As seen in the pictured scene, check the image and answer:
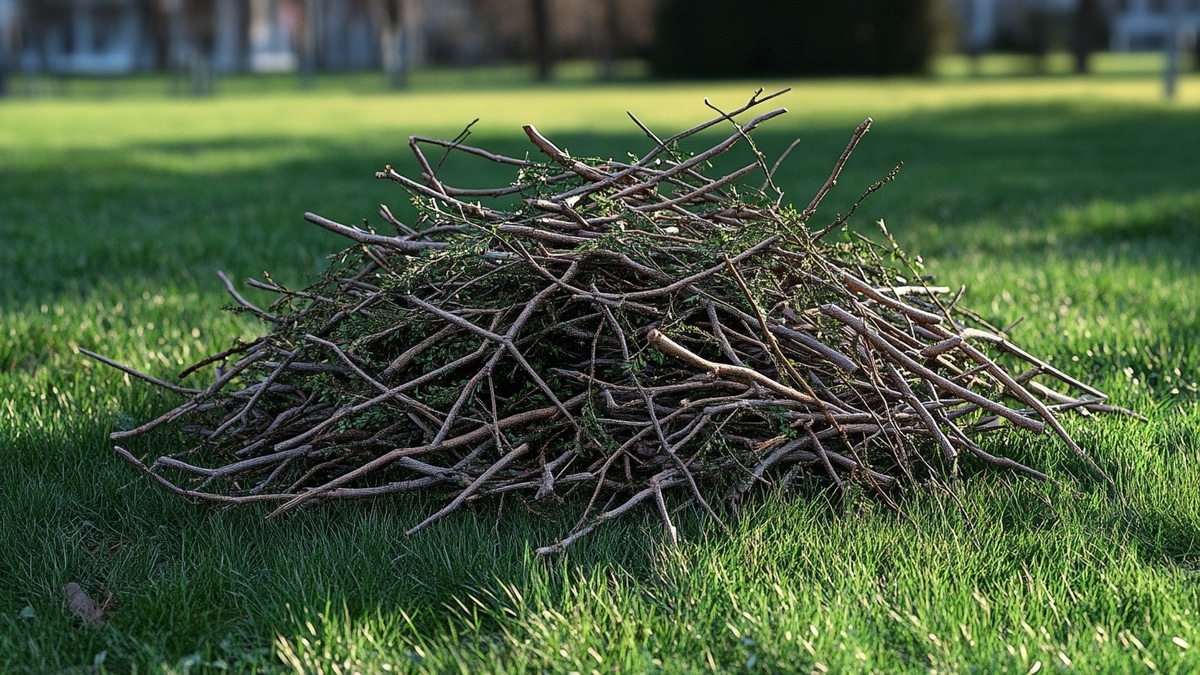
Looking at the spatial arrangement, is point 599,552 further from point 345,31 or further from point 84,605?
point 345,31

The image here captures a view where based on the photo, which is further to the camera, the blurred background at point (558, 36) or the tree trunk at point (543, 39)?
the tree trunk at point (543, 39)

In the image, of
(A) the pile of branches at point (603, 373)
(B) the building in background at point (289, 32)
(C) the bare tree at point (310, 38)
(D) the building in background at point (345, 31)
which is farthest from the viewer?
(B) the building in background at point (289, 32)

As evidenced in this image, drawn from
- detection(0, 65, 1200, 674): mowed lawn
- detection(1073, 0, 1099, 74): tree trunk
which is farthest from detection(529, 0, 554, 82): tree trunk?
detection(0, 65, 1200, 674): mowed lawn

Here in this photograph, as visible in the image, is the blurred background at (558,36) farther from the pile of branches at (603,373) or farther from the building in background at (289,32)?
the pile of branches at (603,373)

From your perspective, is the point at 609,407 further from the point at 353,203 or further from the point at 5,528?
the point at 353,203

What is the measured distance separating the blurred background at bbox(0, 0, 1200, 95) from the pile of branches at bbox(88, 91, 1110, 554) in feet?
79.5

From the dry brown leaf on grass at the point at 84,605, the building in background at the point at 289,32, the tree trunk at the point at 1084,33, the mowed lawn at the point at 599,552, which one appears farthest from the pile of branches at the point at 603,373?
the building in background at the point at 289,32

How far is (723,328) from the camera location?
10.5ft

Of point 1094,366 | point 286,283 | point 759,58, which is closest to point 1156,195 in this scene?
point 1094,366

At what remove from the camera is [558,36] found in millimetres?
66000

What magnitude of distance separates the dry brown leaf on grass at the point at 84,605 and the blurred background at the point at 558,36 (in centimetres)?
2569

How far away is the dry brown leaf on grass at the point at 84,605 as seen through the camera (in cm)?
263

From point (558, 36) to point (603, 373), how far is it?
64.7m

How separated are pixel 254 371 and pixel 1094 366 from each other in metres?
2.86
